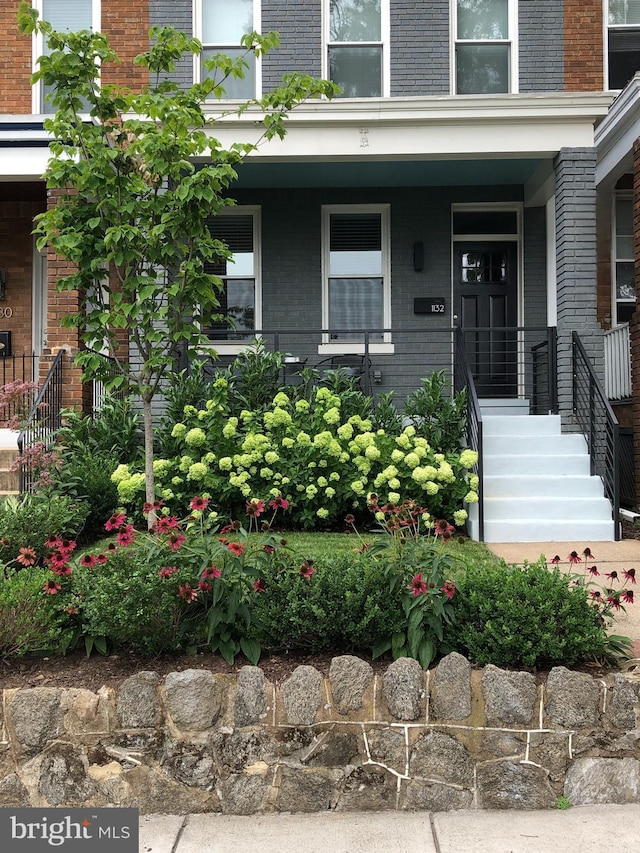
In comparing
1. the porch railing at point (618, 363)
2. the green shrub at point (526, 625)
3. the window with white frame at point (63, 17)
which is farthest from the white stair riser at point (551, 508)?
the window with white frame at point (63, 17)

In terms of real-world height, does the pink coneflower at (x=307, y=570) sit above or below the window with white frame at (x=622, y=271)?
below

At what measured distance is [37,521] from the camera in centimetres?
542

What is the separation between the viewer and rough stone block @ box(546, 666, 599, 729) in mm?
3006

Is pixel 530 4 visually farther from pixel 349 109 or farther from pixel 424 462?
pixel 424 462

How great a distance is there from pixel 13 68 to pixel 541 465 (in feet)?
28.1

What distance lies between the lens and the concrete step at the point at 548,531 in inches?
269

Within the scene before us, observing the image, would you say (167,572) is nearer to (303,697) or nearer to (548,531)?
(303,697)

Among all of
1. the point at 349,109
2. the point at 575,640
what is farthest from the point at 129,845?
the point at 349,109

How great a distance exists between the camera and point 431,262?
9797mm

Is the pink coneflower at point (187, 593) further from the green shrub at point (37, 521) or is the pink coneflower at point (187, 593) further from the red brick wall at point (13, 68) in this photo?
the red brick wall at point (13, 68)

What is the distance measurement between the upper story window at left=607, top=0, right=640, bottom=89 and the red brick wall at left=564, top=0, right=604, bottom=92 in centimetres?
28

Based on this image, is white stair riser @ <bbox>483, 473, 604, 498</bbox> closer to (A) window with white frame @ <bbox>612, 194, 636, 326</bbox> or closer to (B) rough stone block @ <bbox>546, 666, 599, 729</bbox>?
(A) window with white frame @ <bbox>612, 194, 636, 326</bbox>

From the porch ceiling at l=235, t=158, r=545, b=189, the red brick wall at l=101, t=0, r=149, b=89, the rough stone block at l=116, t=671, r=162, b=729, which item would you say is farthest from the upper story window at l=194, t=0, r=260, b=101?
the rough stone block at l=116, t=671, r=162, b=729

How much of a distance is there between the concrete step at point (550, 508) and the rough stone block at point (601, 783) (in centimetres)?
409
